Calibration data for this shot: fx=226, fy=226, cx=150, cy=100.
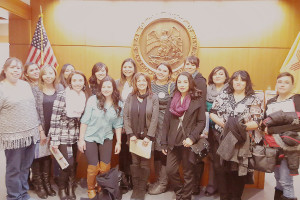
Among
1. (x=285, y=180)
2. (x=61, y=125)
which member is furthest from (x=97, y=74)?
(x=285, y=180)

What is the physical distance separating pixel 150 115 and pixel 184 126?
46cm

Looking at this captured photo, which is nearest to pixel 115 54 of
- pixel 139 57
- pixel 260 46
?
pixel 139 57

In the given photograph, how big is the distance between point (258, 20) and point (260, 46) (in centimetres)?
52

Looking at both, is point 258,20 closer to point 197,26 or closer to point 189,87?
point 197,26

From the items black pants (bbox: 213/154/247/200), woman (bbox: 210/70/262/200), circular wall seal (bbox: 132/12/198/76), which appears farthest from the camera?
circular wall seal (bbox: 132/12/198/76)

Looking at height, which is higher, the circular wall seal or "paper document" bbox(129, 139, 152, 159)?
the circular wall seal

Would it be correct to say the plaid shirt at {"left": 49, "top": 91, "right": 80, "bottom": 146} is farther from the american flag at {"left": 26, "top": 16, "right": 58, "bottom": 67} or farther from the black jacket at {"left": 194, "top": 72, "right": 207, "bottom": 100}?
the american flag at {"left": 26, "top": 16, "right": 58, "bottom": 67}

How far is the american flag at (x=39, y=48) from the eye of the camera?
4359 mm

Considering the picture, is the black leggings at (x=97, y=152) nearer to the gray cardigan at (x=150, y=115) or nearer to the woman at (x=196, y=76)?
the gray cardigan at (x=150, y=115)

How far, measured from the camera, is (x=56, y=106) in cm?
276

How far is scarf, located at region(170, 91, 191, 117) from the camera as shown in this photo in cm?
265

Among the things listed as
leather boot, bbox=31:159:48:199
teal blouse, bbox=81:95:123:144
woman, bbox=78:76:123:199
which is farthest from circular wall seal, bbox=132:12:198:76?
leather boot, bbox=31:159:48:199

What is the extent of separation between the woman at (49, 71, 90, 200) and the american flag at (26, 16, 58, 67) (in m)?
1.91

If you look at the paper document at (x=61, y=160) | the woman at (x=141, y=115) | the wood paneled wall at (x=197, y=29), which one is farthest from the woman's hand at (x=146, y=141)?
the wood paneled wall at (x=197, y=29)
